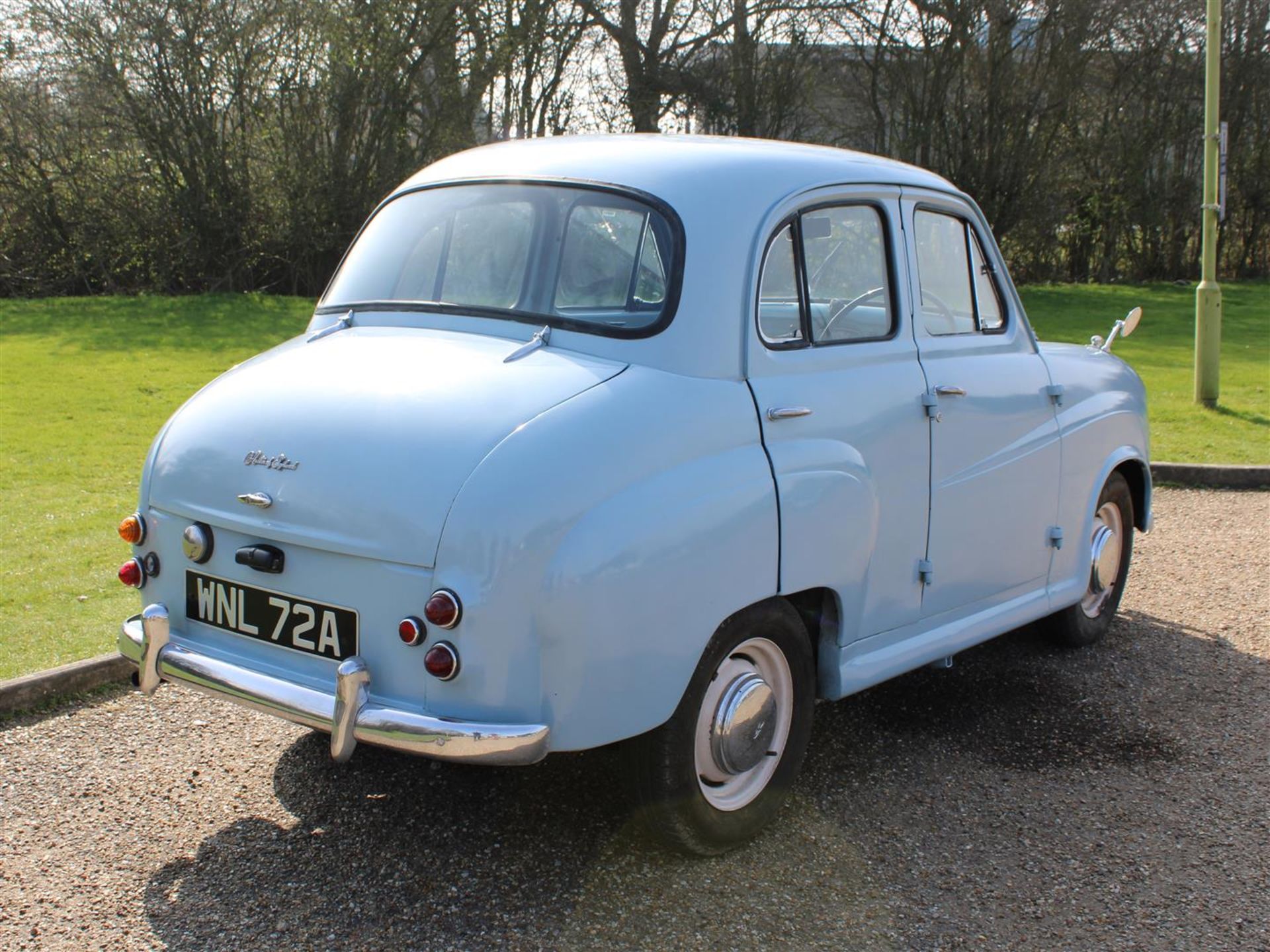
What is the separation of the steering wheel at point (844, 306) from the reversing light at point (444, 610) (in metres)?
1.59

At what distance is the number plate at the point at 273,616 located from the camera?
3309 mm

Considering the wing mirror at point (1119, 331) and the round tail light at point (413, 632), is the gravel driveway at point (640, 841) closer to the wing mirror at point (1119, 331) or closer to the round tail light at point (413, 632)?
the round tail light at point (413, 632)

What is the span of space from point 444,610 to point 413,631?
0.11m

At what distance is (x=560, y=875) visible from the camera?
3.56 m

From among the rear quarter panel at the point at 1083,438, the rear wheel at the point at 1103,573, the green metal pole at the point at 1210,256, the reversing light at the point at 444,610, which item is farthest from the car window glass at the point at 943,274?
the green metal pole at the point at 1210,256

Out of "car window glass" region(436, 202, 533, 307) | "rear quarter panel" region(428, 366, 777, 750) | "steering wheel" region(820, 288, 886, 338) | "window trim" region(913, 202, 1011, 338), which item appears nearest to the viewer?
"rear quarter panel" region(428, 366, 777, 750)

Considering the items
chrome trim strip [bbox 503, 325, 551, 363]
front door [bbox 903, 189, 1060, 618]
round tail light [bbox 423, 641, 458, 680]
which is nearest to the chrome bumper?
round tail light [bbox 423, 641, 458, 680]

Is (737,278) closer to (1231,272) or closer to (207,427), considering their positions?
(207,427)

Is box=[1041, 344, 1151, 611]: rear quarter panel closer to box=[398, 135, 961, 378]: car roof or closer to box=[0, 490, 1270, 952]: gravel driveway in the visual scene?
box=[0, 490, 1270, 952]: gravel driveway

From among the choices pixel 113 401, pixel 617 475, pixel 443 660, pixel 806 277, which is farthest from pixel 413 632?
pixel 113 401

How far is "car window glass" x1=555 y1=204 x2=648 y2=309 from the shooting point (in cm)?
381

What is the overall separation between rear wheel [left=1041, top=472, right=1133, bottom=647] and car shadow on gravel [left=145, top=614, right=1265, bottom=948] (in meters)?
0.40

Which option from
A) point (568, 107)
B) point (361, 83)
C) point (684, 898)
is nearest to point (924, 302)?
point (684, 898)

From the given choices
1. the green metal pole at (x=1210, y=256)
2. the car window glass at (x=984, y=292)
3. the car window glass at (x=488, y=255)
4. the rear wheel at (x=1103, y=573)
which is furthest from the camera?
the green metal pole at (x=1210, y=256)
